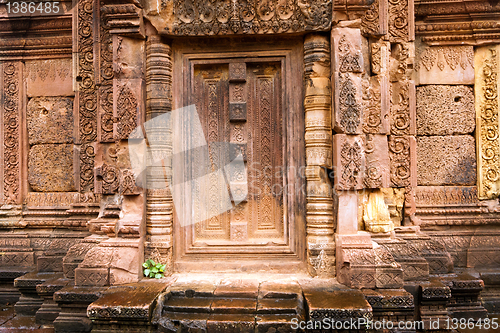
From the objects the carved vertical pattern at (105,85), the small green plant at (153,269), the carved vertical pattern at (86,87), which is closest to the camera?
the small green plant at (153,269)

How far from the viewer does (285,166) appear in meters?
3.80

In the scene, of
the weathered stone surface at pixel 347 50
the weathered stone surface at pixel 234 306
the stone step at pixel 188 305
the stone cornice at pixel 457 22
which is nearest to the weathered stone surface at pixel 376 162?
the weathered stone surface at pixel 347 50

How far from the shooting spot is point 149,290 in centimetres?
325

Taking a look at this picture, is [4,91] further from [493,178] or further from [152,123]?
[493,178]

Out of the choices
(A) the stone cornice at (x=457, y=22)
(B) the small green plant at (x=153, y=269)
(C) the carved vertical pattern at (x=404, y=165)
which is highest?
(A) the stone cornice at (x=457, y=22)

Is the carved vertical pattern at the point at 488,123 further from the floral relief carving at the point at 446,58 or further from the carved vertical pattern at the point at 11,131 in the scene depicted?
the carved vertical pattern at the point at 11,131

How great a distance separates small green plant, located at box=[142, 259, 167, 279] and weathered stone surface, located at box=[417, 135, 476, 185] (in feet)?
11.8

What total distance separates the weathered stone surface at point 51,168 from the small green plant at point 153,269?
198cm

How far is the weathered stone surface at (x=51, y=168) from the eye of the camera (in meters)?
4.75

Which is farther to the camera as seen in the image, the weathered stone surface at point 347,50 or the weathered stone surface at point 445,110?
the weathered stone surface at point 445,110

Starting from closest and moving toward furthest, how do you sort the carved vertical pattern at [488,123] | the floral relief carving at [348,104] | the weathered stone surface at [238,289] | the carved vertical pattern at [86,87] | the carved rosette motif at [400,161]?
1. the weathered stone surface at [238,289]
2. the floral relief carving at [348,104]
3. the carved rosette motif at [400,161]
4. the carved vertical pattern at [86,87]
5. the carved vertical pattern at [488,123]

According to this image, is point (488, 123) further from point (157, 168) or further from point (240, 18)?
point (157, 168)

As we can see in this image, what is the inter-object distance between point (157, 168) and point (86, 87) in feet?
5.61

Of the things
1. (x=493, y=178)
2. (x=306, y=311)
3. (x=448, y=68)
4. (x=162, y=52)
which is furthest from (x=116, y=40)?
(x=493, y=178)
